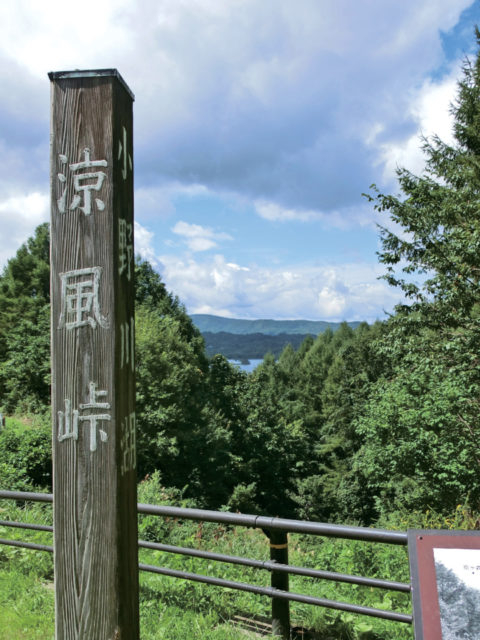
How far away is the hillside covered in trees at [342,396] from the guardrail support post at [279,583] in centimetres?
998

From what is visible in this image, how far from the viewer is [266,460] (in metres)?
33.2

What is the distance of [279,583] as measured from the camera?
3.11 metres

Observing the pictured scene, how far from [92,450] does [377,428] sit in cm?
1727

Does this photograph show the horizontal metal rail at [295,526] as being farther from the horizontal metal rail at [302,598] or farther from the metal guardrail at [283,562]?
the horizontal metal rail at [302,598]

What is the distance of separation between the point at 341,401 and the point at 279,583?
37.2m

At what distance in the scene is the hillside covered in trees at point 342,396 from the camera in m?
13.3

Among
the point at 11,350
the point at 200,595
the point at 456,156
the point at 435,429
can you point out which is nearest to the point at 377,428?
the point at 435,429

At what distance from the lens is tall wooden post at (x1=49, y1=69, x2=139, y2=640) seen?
204cm

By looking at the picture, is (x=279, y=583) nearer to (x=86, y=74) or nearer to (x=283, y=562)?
(x=283, y=562)

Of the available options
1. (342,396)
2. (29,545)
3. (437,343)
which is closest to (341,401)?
(342,396)

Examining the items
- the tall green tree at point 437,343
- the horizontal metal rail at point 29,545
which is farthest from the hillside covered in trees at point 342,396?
the horizontal metal rail at point 29,545

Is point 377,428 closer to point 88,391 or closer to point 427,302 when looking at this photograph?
point 427,302

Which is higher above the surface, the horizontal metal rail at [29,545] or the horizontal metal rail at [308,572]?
the horizontal metal rail at [308,572]

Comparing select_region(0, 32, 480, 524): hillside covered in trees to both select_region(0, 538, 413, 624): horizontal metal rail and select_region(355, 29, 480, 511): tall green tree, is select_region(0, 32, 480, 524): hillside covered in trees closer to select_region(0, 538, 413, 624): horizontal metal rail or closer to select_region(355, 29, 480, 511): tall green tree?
select_region(355, 29, 480, 511): tall green tree
